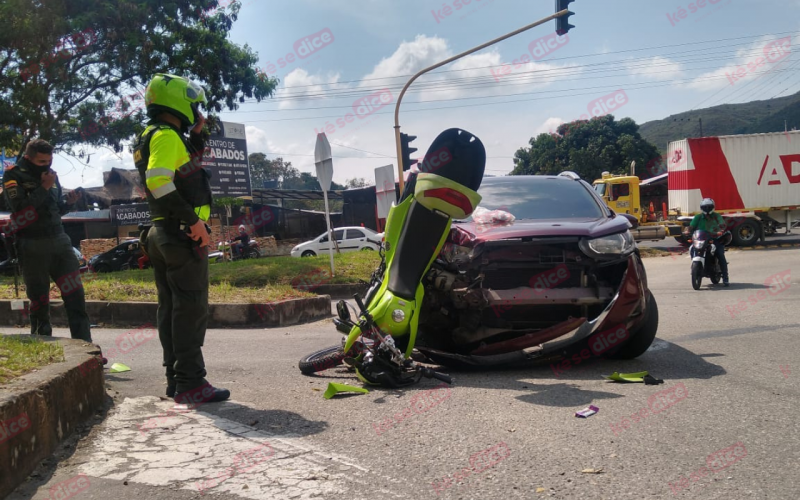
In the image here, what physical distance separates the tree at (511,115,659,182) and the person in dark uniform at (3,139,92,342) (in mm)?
44805

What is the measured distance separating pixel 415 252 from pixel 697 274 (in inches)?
342

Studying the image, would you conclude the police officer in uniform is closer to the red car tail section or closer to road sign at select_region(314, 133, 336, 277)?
road sign at select_region(314, 133, 336, 277)

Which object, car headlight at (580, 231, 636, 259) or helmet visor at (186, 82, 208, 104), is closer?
helmet visor at (186, 82, 208, 104)

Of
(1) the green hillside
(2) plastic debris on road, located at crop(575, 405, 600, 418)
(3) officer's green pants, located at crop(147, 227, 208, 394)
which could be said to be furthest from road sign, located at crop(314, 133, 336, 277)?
(1) the green hillside

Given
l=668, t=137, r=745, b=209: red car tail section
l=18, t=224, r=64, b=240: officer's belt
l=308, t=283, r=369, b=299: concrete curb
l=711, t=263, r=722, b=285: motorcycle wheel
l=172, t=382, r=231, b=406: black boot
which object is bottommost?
l=711, t=263, r=722, b=285: motorcycle wheel

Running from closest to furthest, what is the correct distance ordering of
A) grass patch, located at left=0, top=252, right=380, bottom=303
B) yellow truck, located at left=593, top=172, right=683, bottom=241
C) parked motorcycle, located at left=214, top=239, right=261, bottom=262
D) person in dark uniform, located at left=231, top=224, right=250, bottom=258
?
1. grass patch, located at left=0, top=252, right=380, bottom=303
2. yellow truck, located at left=593, top=172, right=683, bottom=241
3. parked motorcycle, located at left=214, top=239, right=261, bottom=262
4. person in dark uniform, located at left=231, top=224, right=250, bottom=258

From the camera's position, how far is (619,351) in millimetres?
5156

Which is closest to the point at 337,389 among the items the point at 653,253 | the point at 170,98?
the point at 170,98

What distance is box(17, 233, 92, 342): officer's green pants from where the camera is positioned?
526cm

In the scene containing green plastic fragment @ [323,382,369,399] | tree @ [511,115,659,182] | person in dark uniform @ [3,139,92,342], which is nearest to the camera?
green plastic fragment @ [323,382,369,399]

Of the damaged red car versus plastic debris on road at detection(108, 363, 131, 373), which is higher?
the damaged red car

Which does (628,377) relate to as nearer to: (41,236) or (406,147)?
(41,236)

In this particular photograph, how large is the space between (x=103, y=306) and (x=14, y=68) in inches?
424

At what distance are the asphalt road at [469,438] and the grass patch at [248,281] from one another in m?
4.05
